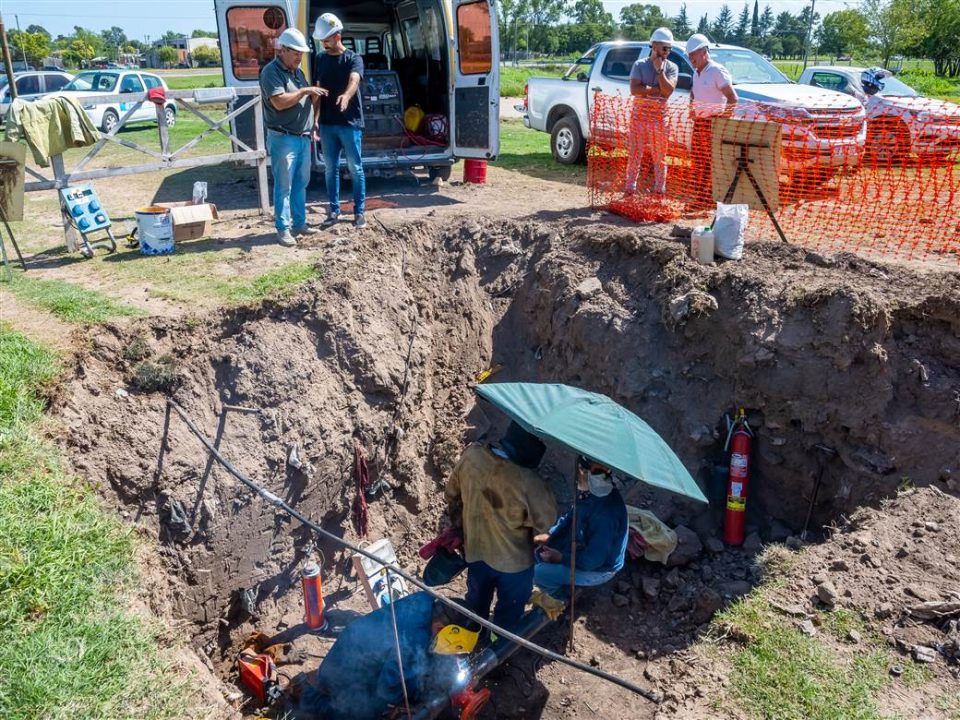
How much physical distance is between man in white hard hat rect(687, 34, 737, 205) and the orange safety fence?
0.07 ft

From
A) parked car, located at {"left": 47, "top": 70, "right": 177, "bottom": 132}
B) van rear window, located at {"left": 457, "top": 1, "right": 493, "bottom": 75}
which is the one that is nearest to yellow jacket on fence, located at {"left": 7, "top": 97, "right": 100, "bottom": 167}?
van rear window, located at {"left": 457, "top": 1, "right": 493, "bottom": 75}

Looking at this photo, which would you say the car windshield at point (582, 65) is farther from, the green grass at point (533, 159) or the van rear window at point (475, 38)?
the van rear window at point (475, 38)

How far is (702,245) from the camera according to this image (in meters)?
6.93

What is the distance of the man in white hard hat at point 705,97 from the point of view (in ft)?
27.5

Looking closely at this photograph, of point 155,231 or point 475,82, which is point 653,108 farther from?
point 155,231

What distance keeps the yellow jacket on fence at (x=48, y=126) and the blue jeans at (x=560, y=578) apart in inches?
231

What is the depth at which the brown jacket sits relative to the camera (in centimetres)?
488

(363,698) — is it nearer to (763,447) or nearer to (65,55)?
(763,447)

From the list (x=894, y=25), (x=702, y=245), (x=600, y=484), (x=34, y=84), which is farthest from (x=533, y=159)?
(x=894, y=25)

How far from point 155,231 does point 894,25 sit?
40931 millimetres

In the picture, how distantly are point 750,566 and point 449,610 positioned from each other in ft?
7.93

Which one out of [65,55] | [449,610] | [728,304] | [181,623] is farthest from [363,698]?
[65,55]

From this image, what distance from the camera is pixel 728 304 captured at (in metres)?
6.67

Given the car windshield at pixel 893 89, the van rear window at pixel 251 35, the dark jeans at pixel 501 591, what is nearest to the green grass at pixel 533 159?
the van rear window at pixel 251 35
